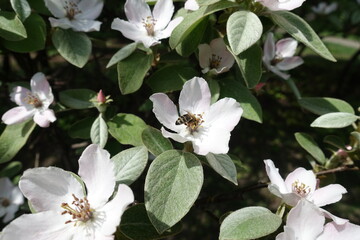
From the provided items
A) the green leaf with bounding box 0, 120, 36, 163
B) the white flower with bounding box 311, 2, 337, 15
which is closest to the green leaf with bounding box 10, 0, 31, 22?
the green leaf with bounding box 0, 120, 36, 163

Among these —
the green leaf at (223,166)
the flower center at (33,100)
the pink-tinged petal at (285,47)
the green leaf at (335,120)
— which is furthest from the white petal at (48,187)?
the pink-tinged petal at (285,47)

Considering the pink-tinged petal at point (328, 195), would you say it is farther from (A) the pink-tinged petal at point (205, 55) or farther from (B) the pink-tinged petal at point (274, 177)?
(A) the pink-tinged petal at point (205, 55)

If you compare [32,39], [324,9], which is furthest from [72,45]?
[324,9]

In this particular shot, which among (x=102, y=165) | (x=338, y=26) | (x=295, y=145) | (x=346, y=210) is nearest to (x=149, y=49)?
(x=102, y=165)

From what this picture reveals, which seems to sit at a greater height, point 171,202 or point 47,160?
point 171,202

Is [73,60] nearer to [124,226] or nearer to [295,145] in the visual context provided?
[124,226]

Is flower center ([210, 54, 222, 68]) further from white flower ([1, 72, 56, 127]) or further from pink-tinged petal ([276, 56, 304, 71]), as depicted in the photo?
white flower ([1, 72, 56, 127])
